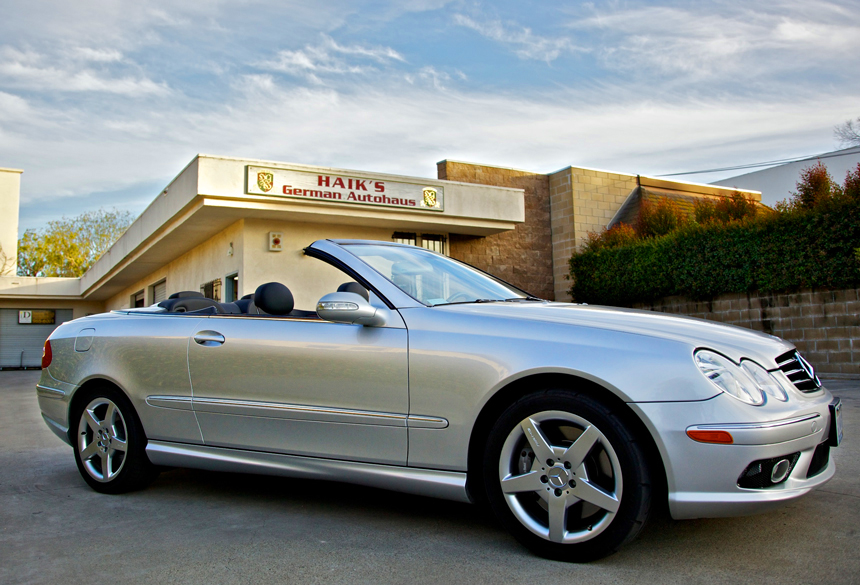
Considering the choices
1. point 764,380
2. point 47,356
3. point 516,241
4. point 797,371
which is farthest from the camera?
point 516,241

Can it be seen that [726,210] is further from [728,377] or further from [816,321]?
[728,377]

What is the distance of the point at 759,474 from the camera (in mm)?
2598

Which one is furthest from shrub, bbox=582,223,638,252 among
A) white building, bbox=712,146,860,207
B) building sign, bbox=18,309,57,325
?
building sign, bbox=18,309,57,325

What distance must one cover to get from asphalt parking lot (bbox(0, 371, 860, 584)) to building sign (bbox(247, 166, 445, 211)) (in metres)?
9.30

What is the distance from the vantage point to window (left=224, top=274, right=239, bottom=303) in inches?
576

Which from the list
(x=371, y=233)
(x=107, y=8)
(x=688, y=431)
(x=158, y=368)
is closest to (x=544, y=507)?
(x=688, y=431)

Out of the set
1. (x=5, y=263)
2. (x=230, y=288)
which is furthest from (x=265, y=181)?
(x=5, y=263)

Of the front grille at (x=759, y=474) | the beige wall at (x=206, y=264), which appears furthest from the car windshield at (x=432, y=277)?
the beige wall at (x=206, y=264)

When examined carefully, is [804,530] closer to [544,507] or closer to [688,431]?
[688,431]

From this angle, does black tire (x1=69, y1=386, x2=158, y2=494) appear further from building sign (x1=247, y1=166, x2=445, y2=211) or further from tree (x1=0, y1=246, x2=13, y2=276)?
tree (x1=0, y1=246, x2=13, y2=276)

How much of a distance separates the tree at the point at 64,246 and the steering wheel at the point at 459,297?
51642mm

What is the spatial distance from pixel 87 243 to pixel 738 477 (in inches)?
2126

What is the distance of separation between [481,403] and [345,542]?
934mm

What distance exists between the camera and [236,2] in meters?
9.26
